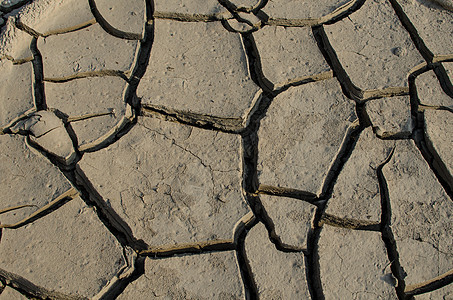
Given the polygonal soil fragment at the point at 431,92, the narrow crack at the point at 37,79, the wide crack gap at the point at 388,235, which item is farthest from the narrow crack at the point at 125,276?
the polygonal soil fragment at the point at 431,92

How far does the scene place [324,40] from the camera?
228 centimetres

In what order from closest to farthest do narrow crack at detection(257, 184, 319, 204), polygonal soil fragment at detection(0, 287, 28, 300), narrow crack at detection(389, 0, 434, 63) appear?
polygonal soil fragment at detection(0, 287, 28, 300) → narrow crack at detection(257, 184, 319, 204) → narrow crack at detection(389, 0, 434, 63)

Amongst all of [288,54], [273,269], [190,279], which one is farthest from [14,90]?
[273,269]

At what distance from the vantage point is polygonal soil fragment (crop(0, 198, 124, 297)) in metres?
1.64

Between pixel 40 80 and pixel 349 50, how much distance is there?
4.90ft

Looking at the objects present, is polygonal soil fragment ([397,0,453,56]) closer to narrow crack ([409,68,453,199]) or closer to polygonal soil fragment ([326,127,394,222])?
narrow crack ([409,68,453,199])

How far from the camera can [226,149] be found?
195 centimetres

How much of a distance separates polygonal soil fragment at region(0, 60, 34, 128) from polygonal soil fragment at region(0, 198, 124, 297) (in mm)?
547

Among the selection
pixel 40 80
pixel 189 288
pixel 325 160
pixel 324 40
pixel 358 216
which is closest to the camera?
pixel 189 288

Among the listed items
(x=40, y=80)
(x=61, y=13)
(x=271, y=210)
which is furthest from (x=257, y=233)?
(x=61, y=13)

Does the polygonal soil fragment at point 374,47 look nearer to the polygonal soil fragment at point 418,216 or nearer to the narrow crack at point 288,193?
the polygonal soil fragment at point 418,216

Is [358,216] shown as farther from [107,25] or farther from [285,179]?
[107,25]

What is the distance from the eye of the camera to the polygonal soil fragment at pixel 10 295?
63.6 inches

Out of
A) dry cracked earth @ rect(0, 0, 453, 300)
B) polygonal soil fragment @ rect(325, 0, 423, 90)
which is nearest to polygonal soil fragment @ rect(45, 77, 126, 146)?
dry cracked earth @ rect(0, 0, 453, 300)
